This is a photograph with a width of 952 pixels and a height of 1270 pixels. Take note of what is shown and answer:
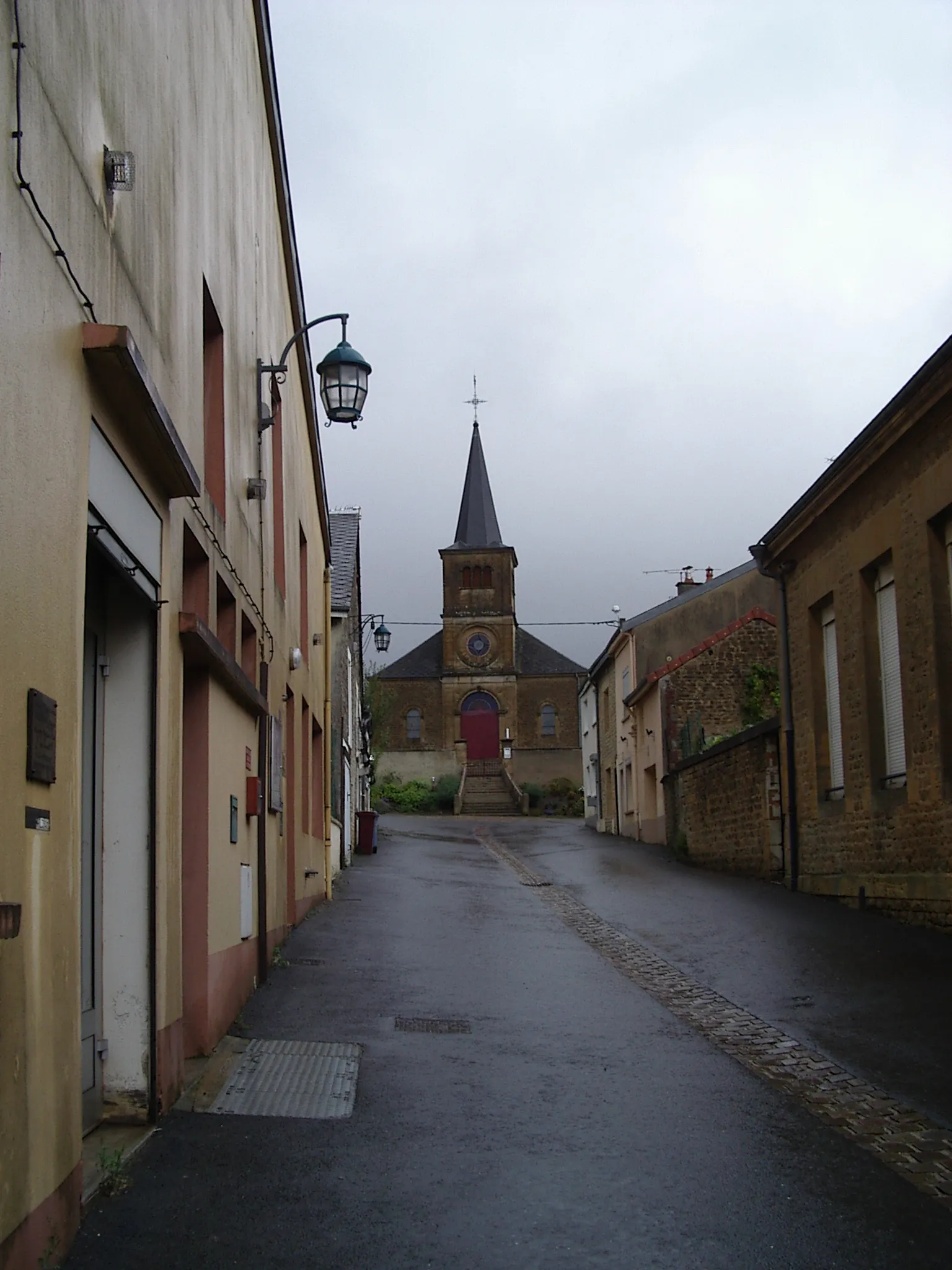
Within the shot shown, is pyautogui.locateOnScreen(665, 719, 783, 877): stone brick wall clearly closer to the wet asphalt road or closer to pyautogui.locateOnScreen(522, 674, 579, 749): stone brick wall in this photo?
the wet asphalt road

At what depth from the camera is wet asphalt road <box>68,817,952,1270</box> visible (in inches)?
204

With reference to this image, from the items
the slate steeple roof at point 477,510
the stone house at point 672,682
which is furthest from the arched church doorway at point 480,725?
the stone house at point 672,682

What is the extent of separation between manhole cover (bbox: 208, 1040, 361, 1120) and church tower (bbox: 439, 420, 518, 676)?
6503 cm

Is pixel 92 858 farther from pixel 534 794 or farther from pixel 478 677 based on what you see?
pixel 478 677

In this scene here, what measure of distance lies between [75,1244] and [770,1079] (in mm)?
4572

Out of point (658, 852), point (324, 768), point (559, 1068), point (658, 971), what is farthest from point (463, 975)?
point (658, 852)

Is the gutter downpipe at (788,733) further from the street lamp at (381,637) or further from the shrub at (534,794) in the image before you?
the shrub at (534,794)

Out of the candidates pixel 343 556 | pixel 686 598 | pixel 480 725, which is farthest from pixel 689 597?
pixel 480 725

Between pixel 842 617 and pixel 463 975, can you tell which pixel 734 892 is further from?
pixel 463 975

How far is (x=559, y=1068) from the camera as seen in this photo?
826 cm

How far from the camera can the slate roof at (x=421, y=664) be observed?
73625mm

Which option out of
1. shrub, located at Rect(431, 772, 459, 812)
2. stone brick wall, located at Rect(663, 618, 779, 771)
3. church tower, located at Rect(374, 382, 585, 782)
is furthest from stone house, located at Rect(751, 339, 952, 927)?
church tower, located at Rect(374, 382, 585, 782)

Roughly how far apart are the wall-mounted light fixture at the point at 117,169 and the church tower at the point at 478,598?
223 ft

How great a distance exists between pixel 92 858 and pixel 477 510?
70.8m
